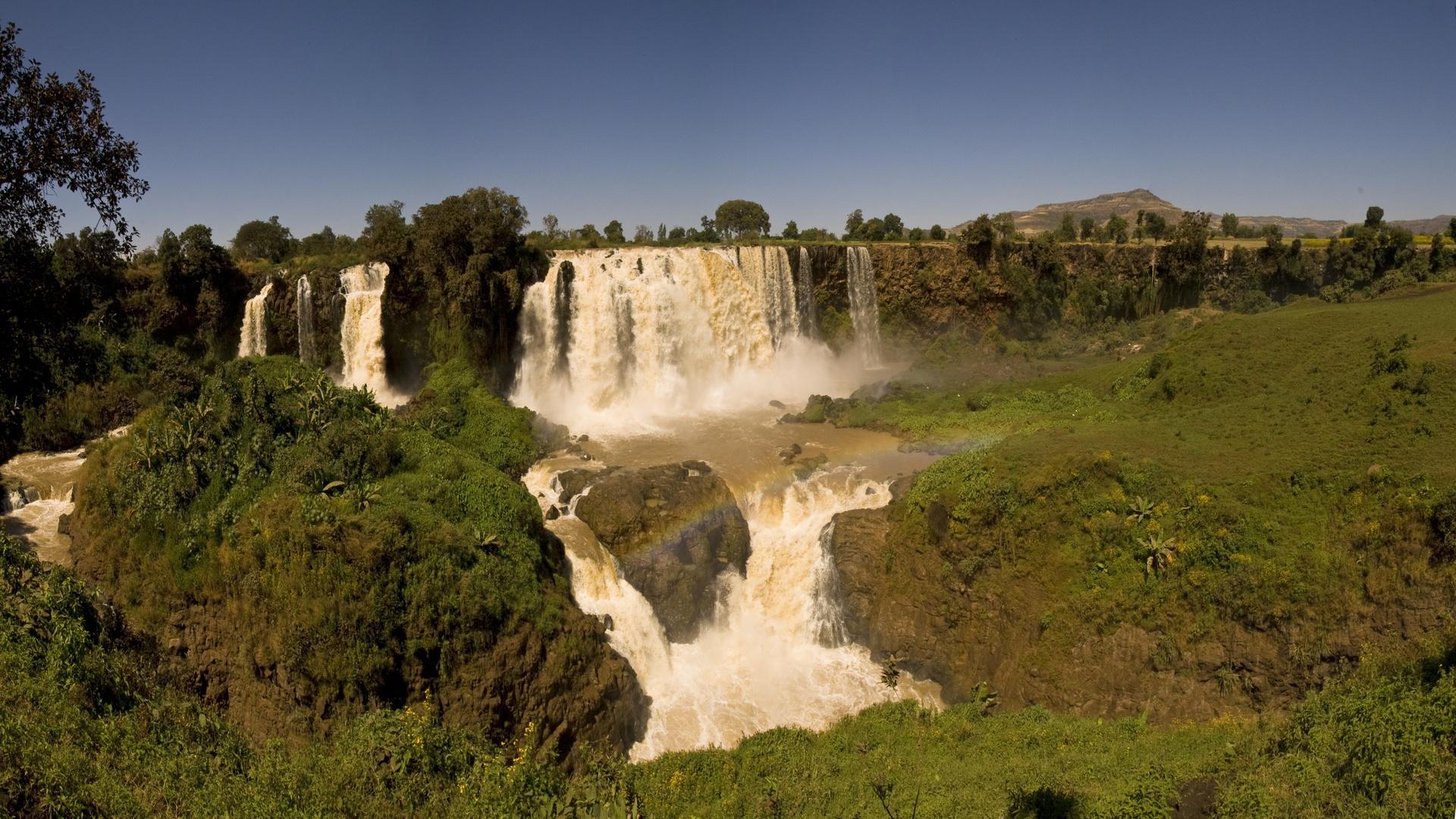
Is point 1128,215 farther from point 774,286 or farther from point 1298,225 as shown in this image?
point 774,286

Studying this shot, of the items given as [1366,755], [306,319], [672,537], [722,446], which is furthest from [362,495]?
[306,319]

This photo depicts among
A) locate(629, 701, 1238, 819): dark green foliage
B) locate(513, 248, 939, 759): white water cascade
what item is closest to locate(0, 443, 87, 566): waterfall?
locate(513, 248, 939, 759): white water cascade

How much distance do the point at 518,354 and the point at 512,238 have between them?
4097mm

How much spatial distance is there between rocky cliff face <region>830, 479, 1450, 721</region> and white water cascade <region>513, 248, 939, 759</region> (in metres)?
0.77

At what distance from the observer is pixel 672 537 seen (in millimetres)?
16984

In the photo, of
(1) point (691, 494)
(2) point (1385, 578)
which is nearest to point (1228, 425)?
(2) point (1385, 578)

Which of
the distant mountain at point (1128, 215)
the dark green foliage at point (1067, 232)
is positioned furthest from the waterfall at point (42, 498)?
the distant mountain at point (1128, 215)

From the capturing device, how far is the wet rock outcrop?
1650cm

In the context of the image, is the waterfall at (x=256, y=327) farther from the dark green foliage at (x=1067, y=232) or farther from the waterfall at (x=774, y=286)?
the dark green foliage at (x=1067, y=232)

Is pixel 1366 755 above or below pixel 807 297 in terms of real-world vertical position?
below

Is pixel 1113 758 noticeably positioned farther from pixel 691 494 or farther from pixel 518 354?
pixel 518 354

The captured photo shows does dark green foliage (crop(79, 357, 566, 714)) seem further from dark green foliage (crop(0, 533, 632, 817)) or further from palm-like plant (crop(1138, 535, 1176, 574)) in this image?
palm-like plant (crop(1138, 535, 1176, 574))

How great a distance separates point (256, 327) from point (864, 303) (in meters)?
23.7

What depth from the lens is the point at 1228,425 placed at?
16.5 meters
